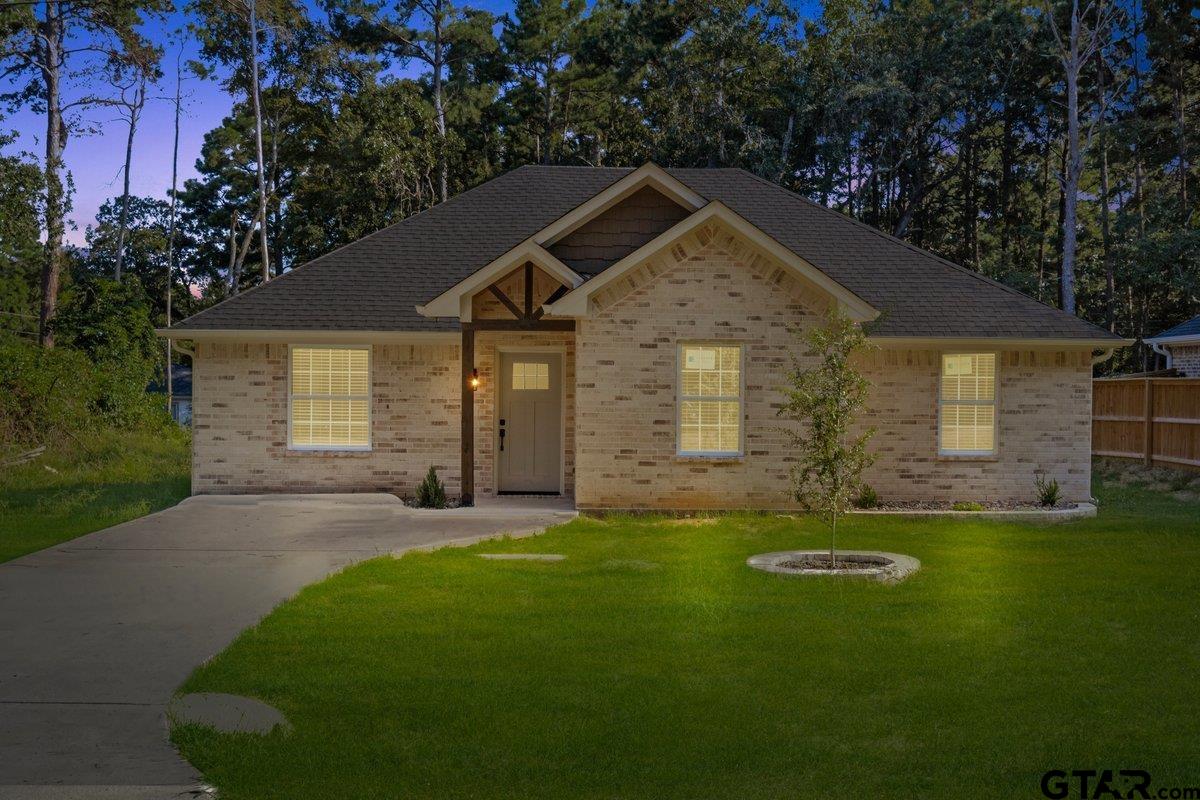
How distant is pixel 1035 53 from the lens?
123ft

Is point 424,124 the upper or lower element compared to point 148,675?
upper

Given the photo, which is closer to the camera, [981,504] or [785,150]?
[981,504]

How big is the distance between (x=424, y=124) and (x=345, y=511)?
21.7 meters

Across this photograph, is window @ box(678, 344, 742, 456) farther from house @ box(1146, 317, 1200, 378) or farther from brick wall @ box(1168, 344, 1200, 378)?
brick wall @ box(1168, 344, 1200, 378)

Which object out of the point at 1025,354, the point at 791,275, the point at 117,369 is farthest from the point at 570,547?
the point at 117,369

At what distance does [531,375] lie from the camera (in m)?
17.8

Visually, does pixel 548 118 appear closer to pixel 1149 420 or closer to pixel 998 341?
pixel 1149 420

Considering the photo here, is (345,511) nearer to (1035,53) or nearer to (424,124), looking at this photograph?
(424,124)

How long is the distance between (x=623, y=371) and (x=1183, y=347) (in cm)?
2093

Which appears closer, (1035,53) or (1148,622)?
(1148,622)

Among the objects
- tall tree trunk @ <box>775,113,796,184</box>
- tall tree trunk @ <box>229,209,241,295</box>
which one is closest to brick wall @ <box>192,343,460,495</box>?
tall tree trunk @ <box>775,113,796,184</box>

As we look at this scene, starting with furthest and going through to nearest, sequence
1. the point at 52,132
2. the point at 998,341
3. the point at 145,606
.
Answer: the point at 52,132, the point at 998,341, the point at 145,606

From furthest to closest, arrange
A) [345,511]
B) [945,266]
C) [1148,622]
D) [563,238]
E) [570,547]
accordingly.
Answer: [945,266], [563,238], [345,511], [570,547], [1148,622]

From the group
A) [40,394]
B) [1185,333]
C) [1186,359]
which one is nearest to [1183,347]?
[1186,359]
